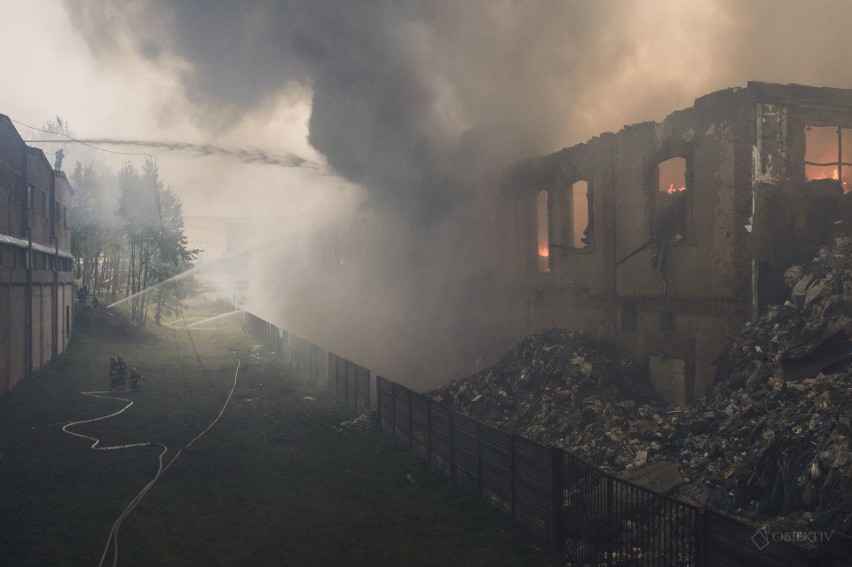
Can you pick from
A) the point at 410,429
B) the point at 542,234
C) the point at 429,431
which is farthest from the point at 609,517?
the point at 542,234

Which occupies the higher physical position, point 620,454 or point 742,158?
point 742,158

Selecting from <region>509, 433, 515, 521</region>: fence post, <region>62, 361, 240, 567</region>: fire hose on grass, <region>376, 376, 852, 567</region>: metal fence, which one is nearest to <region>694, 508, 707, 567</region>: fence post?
<region>376, 376, 852, 567</region>: metal fence

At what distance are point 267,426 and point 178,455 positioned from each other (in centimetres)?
289

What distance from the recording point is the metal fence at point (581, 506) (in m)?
5.38

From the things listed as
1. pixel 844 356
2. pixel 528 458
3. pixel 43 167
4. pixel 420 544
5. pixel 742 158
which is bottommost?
pixel 420 544

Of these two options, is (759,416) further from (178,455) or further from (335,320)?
(335,320)

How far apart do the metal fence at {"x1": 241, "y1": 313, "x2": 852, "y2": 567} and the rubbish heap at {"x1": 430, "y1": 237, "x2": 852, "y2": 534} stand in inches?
45.0

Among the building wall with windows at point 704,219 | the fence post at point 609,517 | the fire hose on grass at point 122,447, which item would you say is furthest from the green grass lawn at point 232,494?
the building wall with windows at point 704,219

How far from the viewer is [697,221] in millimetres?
13727

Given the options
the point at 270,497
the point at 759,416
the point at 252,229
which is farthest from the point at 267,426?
the point at 252,229

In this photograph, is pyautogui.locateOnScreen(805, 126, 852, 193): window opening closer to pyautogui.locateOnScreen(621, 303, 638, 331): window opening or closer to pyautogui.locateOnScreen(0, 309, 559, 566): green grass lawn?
pyautogui.locateOnScreen(621, 303, 638, 331): window opening

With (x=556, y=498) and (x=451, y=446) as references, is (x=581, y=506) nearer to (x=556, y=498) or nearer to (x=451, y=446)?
(x=556, y=498)

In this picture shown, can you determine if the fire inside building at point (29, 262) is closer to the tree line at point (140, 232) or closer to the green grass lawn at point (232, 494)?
the green grass lawn at point (232, 494)

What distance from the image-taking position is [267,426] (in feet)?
48.4
